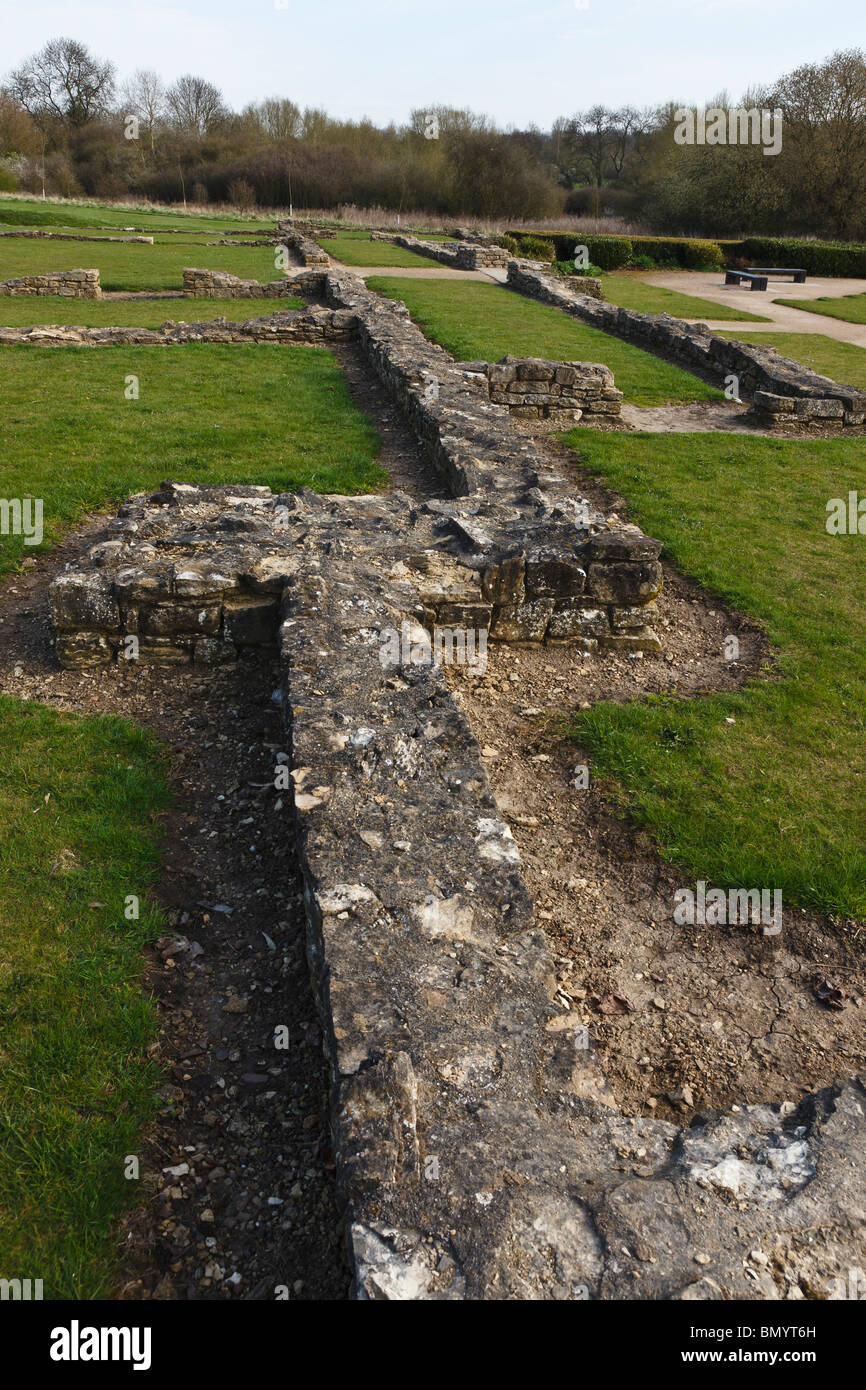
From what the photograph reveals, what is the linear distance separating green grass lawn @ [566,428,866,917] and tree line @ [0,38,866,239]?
28.9m

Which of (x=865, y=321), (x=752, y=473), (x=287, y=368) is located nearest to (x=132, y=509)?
(x=752, y=473)

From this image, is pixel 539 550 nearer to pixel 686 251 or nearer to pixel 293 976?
pixel 293 976


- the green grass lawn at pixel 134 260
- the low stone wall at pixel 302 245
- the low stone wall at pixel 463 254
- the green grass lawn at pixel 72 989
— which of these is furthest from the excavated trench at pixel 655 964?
the low stone wall at pixel 463 254

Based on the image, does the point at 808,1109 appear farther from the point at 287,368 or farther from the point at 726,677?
the point at 287,368

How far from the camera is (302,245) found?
28281mm

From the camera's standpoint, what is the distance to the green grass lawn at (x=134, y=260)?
72.0ft

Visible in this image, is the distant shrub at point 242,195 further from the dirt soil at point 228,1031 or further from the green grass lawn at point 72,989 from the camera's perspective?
the green grass lawn at point 72,989

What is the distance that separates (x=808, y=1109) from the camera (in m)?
2.80

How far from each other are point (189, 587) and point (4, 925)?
8.43ft

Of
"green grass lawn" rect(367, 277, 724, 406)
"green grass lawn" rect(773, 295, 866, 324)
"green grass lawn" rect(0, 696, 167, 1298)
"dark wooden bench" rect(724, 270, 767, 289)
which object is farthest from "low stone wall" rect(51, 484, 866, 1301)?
"dark wooden bench" rect(724, 270, 767, 289)

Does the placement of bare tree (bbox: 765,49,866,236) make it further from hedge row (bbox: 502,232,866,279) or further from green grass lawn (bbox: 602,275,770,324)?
green grass lawn (bbox: 602,275,770,324)

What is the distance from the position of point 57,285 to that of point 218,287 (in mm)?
3529

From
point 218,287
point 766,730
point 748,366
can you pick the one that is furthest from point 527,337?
point 766,730

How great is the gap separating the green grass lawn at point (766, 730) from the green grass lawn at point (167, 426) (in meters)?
3.73
